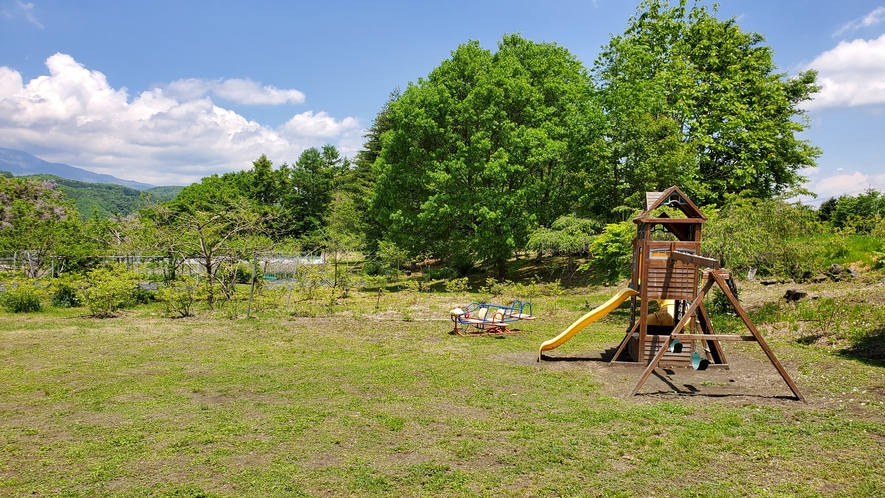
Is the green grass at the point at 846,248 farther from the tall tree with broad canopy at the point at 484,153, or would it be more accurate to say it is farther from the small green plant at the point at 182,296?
the small green plant at the point at 182,296

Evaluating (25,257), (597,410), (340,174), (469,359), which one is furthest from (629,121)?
(340,174)

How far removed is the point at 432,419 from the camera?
6.46 metres

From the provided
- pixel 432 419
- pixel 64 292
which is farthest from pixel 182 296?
pixel 432 419

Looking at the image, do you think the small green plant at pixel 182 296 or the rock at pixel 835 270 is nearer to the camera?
the small green plant at pixel 182 296

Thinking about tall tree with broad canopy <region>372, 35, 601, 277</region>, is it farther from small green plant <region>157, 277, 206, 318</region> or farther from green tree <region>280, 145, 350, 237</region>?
green tree <region>280, 145, 350, 237</region>

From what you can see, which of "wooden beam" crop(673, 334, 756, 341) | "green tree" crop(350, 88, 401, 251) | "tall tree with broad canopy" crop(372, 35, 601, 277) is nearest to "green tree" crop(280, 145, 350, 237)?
"green tree" crop(350, 88, 401, 251)

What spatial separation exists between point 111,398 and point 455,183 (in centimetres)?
1850

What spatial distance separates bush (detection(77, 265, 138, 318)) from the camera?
15.3 m

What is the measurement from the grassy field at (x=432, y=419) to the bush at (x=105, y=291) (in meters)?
3.46

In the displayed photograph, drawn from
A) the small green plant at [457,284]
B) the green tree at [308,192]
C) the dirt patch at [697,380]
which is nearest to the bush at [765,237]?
the dirt patch at [697,380]

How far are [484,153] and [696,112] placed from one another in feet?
33.8

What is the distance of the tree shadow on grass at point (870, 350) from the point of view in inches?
347

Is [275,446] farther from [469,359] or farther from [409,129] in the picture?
[409,129]

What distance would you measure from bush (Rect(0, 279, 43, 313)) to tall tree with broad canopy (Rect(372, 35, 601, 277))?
548 inches
